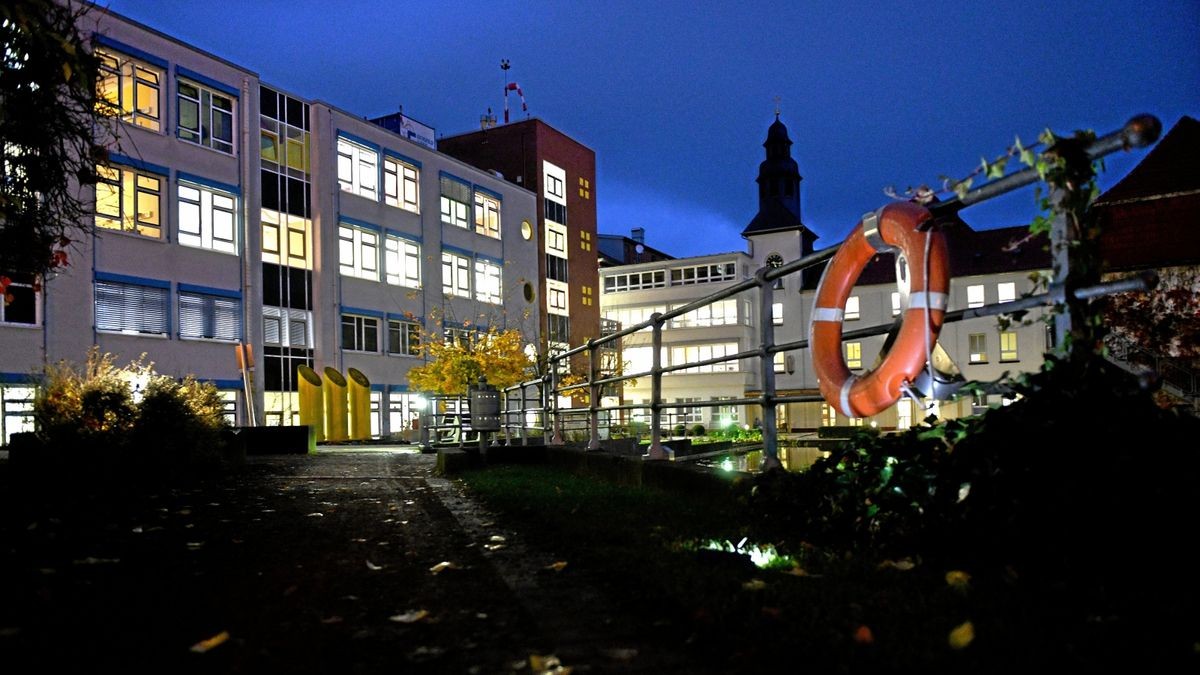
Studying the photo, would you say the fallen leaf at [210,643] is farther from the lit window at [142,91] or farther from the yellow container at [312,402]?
the lit window at [142,91]

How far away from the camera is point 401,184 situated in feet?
134

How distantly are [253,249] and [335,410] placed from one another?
6736mm

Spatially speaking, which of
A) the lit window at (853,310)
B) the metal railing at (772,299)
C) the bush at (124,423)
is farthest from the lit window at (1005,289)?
the bush at (124,423)

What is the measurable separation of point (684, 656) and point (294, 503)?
5.63 m

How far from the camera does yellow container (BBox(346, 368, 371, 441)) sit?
3189 centimetres

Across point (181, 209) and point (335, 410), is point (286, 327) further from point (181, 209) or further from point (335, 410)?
point (181, 209)

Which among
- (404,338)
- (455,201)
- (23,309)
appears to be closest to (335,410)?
(404,338)

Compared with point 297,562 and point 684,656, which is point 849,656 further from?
point 297,562

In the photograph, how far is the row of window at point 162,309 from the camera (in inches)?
1097

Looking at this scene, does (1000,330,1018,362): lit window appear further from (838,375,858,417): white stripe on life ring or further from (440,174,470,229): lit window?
(838,375,858,417): white stripe on life ring

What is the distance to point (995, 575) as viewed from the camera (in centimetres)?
318

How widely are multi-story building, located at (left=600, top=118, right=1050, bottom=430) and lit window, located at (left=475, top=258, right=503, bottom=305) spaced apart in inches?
376

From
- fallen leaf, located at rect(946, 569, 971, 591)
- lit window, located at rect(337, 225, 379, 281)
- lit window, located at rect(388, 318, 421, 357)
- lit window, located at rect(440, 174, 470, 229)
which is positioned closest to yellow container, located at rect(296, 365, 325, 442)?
lit window, located at rect(337, 225, 379, 281)

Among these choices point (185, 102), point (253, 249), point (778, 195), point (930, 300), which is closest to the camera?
point (930, 300)
